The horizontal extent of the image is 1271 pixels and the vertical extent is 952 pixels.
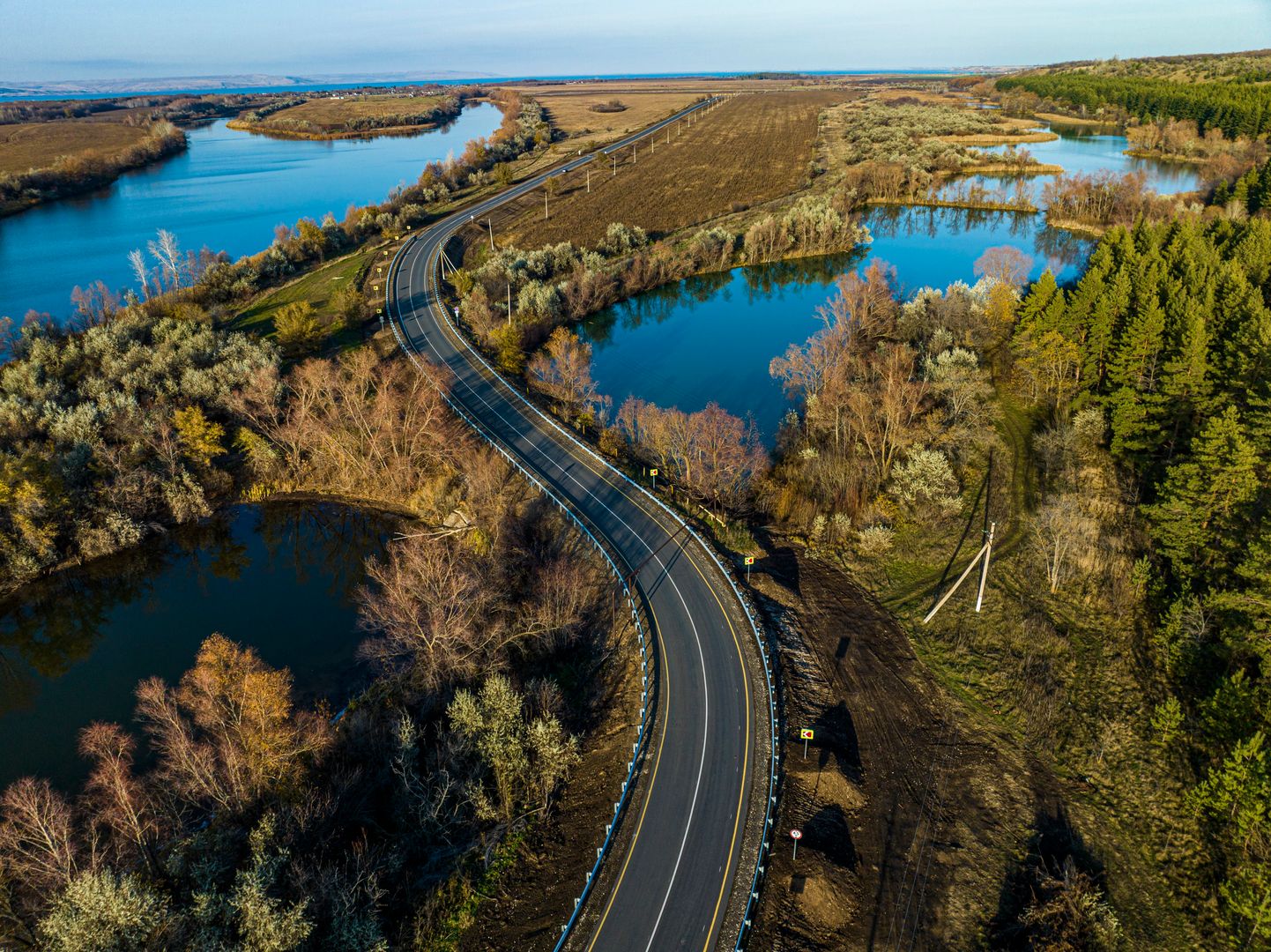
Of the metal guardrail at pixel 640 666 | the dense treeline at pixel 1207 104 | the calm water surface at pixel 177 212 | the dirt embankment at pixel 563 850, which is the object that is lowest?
the dirt embankment at pixel 563 850

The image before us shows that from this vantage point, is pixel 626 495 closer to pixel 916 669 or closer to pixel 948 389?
pixel 916 669

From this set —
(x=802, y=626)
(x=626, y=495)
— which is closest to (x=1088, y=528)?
(x=802, y=626)

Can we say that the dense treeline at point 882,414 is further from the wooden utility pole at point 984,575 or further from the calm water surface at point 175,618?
the calm water surface at point 175,618

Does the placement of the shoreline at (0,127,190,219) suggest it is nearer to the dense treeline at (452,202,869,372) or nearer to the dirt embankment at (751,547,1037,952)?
the dense treeline at (452,202,869,372)

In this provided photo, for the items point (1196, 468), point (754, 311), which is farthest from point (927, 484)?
point (754, 311)

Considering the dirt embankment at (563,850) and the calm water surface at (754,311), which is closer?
the dirt embankment at (563,850)

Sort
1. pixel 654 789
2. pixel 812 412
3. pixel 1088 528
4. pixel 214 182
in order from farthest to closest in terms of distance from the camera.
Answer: pixel 214 182, pixel 812 412, pixel 1088 528, pixel 654 789

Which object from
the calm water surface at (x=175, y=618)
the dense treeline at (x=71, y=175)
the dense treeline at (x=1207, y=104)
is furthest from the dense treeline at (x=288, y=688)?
the dense treeline at (x=1207, y=104)

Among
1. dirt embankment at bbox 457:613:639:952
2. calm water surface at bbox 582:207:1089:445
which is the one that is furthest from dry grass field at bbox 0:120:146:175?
dirt embankment at bbox 457:613:639:952

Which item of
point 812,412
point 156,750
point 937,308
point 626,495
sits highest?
point 937,308
